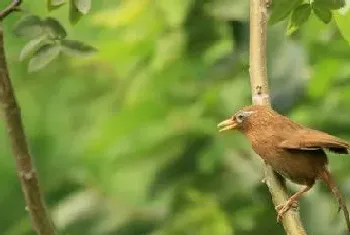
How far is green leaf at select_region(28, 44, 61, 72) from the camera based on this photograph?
911 millimetres

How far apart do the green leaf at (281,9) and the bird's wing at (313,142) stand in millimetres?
145

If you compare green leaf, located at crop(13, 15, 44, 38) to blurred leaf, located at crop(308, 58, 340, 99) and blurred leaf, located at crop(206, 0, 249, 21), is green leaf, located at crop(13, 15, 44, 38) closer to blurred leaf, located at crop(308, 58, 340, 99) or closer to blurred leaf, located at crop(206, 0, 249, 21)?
blurred leaf, located at crop(206, 0, 249, 21)

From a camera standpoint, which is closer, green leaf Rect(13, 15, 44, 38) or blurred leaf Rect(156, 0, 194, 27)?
green leaf Rect(13, 15, 44, 38)

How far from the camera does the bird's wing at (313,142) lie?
744mm

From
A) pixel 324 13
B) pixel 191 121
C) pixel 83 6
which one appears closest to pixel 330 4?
pixel 324 13

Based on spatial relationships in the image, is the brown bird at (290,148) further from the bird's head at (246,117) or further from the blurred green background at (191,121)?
Result: the blurred green background at (191,121)

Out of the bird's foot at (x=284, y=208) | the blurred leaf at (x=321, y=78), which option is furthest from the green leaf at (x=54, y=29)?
the blurred leaf at (x=321, y=78)

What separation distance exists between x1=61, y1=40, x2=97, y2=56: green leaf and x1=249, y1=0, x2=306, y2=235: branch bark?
19cm

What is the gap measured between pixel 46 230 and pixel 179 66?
0.58 m

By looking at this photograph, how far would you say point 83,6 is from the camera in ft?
2.82

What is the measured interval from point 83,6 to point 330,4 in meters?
0.24

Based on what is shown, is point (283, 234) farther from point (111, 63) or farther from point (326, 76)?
point (111, 63)

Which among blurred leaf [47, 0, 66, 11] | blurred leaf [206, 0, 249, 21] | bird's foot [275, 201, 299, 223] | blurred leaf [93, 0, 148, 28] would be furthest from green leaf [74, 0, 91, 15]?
blurred leaf [93, 0, 148, 28]

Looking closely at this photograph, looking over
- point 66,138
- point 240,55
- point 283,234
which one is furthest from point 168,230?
point 66,138
